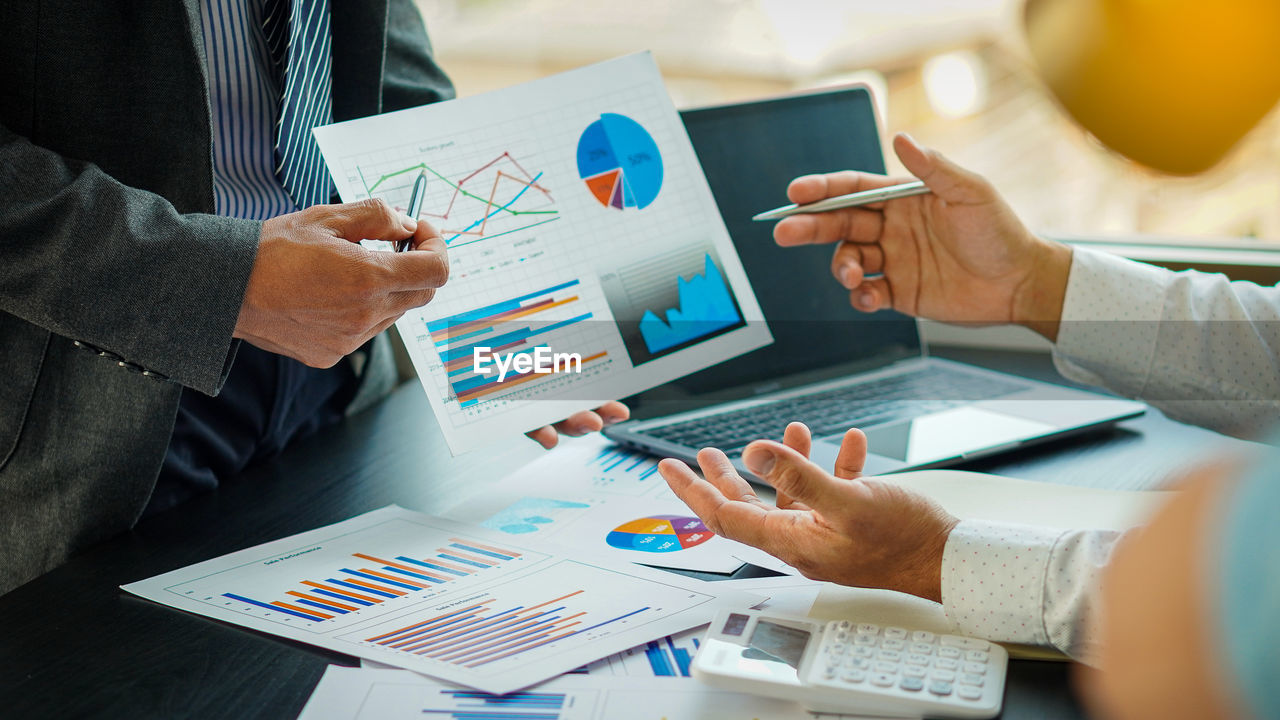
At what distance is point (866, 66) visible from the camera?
64.5 inches

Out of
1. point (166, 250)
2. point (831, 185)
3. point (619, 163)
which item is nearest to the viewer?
point (166, 250)

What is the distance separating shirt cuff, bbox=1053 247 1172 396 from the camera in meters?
1.01

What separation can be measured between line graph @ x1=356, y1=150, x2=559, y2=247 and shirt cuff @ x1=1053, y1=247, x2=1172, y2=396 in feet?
2.00

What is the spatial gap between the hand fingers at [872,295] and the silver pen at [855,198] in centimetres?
12

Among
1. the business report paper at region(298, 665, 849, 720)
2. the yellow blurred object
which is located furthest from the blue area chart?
the yellow blurred object

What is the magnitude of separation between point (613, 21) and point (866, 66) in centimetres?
70

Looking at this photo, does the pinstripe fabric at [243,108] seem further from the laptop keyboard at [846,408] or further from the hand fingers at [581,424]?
the laptop keyboard at [846,408]

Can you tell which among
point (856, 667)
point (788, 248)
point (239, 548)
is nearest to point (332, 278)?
point (239, 548)

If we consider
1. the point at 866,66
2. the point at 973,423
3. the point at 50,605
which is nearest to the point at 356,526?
the point at 50,605

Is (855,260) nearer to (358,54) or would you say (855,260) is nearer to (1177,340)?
(1177,340)

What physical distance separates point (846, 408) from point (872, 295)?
146 mm

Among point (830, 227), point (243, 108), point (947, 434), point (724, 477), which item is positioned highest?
point (243, 108)

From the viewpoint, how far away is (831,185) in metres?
1.06

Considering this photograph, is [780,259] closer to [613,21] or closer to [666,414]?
[666,414]
